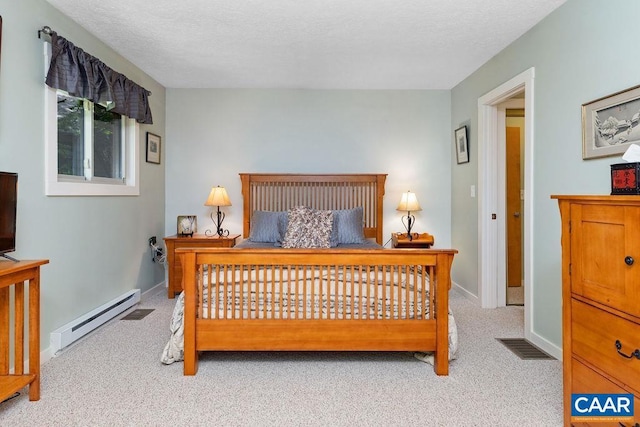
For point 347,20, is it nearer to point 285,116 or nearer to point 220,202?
point 285,116

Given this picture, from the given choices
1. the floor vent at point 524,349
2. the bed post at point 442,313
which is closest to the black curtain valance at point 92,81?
the bed post at point 442,313

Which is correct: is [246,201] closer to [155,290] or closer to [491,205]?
[155,290]

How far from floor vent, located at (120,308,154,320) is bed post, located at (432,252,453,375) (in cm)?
266

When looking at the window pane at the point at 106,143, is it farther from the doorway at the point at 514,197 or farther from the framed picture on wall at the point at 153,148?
the doorway at the point at 514,197

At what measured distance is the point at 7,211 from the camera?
2.04 m

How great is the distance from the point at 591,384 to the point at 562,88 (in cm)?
197

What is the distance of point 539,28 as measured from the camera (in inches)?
116

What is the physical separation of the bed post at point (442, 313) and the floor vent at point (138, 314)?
266 cm

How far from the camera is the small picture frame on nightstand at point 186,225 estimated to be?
14.7 ft

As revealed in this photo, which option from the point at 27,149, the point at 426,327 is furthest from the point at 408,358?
the point at 27,149

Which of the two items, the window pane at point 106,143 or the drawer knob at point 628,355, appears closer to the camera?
the drawer knob at point 628,355

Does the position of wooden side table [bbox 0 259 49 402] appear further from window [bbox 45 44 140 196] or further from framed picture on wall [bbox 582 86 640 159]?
framed picture on wall [bbox 582 86 640 159]

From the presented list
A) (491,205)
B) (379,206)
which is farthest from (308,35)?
(491,205)

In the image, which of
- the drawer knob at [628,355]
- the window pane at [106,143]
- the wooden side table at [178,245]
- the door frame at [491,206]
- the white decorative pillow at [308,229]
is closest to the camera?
the drawer knob at [628,355]
